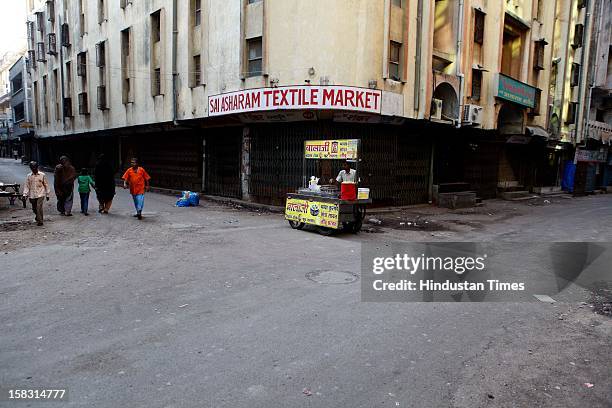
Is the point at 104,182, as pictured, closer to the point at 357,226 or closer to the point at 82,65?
the point at 357,226

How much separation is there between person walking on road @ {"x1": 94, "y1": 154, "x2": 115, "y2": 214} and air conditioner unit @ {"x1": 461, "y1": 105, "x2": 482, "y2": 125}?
14.4 meters

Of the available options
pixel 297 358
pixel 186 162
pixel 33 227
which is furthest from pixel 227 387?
pixel 186 162

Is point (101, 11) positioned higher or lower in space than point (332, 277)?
higher

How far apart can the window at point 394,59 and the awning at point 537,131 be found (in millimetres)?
11783

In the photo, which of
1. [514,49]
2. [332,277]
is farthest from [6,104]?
[332,277]

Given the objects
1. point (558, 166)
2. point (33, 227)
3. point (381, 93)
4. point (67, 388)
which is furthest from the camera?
point (558, 166)

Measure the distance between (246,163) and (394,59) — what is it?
283 inches

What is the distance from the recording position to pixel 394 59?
16328mm

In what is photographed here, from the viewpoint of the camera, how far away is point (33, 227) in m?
11.3

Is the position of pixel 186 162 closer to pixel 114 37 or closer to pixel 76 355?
pixel 114 37

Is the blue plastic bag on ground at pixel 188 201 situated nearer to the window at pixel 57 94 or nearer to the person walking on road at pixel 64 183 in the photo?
the person walking on road at pixel 64 183

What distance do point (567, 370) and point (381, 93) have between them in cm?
1207

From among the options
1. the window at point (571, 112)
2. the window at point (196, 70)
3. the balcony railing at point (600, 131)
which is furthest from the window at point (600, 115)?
the window at point (196, 70)

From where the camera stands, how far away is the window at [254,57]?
16.3 metres
